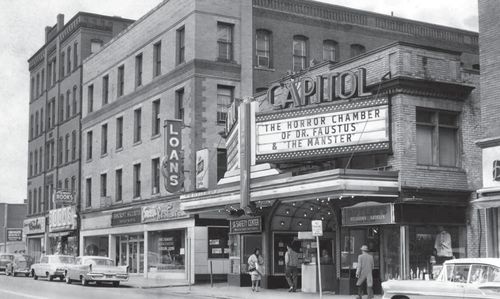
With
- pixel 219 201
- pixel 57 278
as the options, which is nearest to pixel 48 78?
pixel 57 278

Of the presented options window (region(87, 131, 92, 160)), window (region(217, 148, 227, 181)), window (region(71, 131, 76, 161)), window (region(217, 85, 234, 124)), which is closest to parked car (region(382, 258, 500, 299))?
window (region(217, 148, 227, 181))

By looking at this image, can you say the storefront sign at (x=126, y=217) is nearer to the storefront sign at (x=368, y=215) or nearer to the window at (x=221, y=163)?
the window at (x=221, y=163)

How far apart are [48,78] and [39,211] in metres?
11.1

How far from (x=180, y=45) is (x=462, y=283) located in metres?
25.6

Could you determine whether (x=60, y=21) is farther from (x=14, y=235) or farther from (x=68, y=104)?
(x=14, y=235)

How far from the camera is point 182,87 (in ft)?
124

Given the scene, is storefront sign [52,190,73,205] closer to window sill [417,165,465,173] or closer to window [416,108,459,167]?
window [416,108,459,167]

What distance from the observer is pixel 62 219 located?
177ft

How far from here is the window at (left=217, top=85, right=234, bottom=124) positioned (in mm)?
37125

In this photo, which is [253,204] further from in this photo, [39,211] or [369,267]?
→ [39,211]

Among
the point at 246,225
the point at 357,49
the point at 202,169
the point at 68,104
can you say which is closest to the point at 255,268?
the point at 246,225

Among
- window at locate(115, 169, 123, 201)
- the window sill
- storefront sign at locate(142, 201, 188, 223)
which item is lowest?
storefront sign at locate(142, 201, 188, 223)

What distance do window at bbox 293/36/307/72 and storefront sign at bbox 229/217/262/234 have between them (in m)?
11.6

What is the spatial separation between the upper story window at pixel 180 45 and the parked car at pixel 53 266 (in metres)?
11.7
